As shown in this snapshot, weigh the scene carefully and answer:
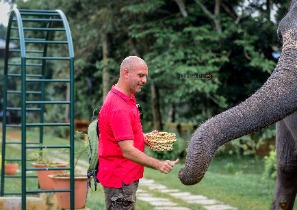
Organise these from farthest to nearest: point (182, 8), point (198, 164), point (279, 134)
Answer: point (182, 8) → point (279, 134) → point (198, 164)

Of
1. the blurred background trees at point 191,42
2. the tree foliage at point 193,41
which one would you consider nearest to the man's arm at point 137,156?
the tree foliage at point 193,41

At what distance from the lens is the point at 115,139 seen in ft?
15.7

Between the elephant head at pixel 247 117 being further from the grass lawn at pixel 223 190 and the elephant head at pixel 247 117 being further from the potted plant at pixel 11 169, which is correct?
the potted plant at pixel 11 169

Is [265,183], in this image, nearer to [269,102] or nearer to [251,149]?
[251,149]

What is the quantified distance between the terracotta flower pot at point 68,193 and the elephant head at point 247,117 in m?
2.87

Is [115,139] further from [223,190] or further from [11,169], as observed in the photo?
[11,169]

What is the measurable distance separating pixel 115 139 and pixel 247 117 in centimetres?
89

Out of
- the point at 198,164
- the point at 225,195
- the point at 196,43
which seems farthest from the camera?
the point at 196,43

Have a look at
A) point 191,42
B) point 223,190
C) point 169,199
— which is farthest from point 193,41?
point 169,199

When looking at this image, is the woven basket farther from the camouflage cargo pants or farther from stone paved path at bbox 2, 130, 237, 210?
stone paved path at bbox 2, 130, 237, 210

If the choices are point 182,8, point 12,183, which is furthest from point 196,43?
point 12,183

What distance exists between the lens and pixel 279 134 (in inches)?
256

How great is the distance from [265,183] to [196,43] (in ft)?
16.0

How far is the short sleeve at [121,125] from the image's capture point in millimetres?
4730
